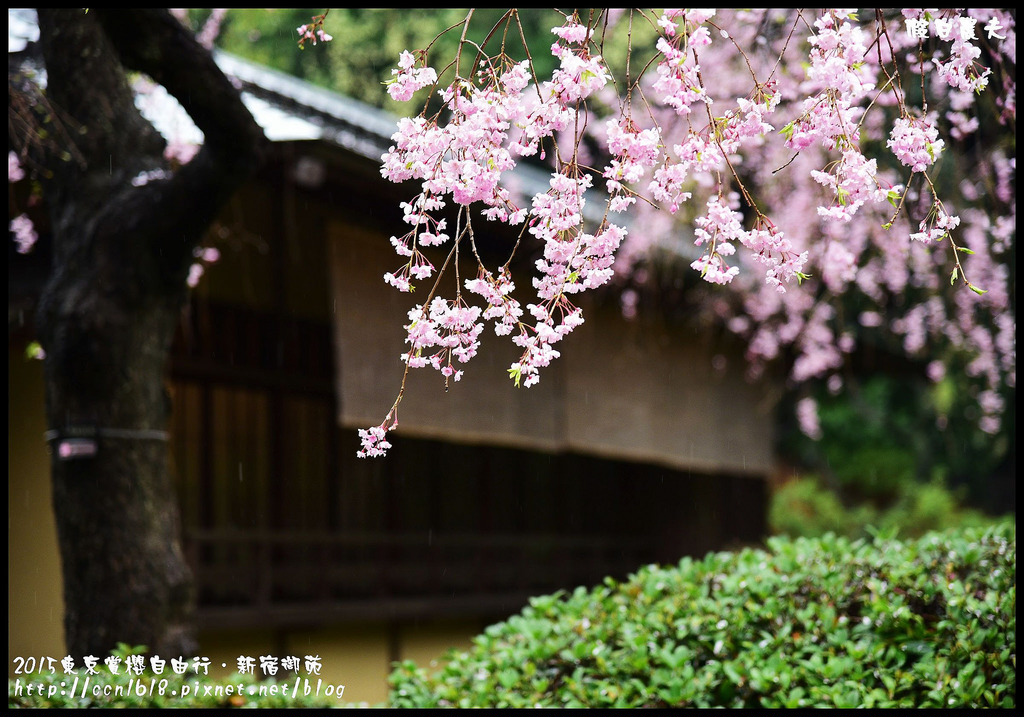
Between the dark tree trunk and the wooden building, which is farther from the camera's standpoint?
the wooden building

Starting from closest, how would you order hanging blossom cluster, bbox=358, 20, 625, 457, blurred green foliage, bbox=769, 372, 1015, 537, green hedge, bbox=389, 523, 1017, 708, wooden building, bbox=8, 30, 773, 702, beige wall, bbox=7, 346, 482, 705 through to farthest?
1. hanging blossom cluster, bbox=358, 20, 625, 457
2. green hedge, bbox=389, 523, 1017, 708
3. beige wall, bbox=7, 346, 482, 705
4. wooden building, bbox=8, 30, 773, 702
5. blurred green foliage, bbox=769, 372, 1015, 537

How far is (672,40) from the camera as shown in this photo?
270cm

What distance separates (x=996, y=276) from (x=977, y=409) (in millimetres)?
5069

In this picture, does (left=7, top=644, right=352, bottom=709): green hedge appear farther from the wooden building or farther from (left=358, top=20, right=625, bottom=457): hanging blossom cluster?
the wooden building

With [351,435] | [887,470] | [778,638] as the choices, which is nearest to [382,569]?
[351,435]

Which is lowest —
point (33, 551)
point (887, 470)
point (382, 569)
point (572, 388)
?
point (382, 569)

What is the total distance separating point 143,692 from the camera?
11.5 ft

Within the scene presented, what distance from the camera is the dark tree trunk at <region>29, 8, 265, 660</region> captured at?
4.22 meters

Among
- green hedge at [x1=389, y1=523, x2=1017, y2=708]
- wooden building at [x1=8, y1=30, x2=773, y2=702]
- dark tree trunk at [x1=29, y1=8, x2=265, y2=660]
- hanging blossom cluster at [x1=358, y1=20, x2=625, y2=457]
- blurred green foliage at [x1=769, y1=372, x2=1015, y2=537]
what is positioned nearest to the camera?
hanging blossom cluster at [x1=358, y1=20, x2=625, y2=457]

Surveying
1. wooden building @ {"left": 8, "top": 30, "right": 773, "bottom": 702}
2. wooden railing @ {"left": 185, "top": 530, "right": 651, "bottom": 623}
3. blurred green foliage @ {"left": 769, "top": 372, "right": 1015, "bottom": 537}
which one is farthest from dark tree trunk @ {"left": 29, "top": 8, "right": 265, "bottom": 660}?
blurred green foliage @ {"left": 769, "top": 372, "right": 1015, "bottom": 537}

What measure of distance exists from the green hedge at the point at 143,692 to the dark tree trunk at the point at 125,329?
415 millimetres

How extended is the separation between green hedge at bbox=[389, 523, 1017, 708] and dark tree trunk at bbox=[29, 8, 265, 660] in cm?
125

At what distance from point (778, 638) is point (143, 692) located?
2429mm

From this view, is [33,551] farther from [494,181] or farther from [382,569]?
[494,181]
